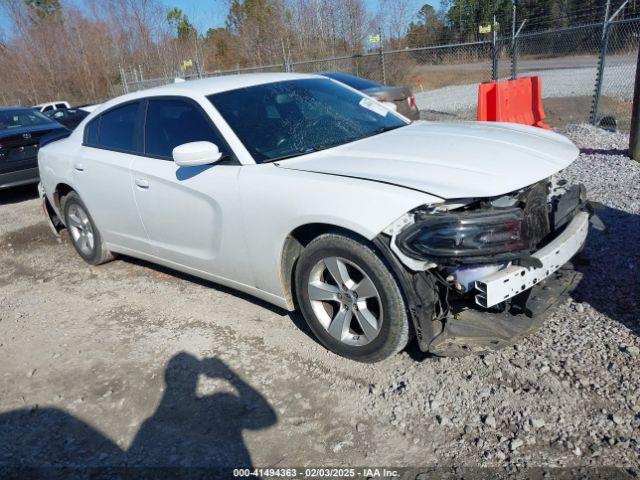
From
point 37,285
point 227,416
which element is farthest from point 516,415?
point 37,285

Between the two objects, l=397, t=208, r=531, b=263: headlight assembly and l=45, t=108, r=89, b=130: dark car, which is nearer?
l=397, t=208, r=531, b=263: headlight assembly

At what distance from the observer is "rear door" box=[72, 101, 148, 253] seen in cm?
444

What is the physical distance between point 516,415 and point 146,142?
328cm

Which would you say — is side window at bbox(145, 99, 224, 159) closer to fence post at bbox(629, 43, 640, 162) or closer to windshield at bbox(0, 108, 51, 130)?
fence post at bbox(629, 43, 640, 162)

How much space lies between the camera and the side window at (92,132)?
16.3 ft

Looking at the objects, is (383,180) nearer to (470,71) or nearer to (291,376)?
(291,376)

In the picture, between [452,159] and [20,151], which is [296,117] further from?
[20,151]

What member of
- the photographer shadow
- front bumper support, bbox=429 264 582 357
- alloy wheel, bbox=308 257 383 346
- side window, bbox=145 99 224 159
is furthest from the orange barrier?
the photographer shadow

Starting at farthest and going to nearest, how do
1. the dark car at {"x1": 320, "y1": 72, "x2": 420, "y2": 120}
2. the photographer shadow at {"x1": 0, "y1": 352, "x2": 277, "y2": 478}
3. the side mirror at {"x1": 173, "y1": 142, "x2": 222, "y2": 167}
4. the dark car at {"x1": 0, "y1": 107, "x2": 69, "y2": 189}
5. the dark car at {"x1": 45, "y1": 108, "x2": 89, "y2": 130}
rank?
the dark car at {"x1": 45, "y1": 108, "x2": 89, "y2": 130}
the dark car at {"x1": 320, "y1": 72, "x2": 420, "y2": 120}
the dark car at {"x1": 0, "y1": 107, "x2": 69, "y2": 189}
the side mirror at {"x1": 173, "y1": 142, "x2": 222, "y2": 167}
the photographer shadow at {"x1": 0, "y1": 352, "x2": 277, "y2": 478}

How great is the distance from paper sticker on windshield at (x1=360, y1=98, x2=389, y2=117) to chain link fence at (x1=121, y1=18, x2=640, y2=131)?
19.9 feet

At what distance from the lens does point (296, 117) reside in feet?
12.9

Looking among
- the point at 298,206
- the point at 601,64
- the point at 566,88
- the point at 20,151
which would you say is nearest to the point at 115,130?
the point at 298,206

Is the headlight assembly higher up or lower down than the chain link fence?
higher up

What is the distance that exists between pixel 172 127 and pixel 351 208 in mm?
1902
